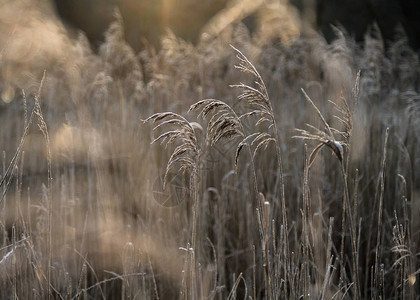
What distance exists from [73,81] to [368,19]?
9.19m

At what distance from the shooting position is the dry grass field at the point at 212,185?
1296 mm

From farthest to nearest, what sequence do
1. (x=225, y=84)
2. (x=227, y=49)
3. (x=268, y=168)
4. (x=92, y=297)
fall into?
(x=227, y=49), (x=225, y=84), (x=268, y=168), (x=92, y=297)

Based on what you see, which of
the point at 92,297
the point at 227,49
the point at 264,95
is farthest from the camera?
the point at 227,49

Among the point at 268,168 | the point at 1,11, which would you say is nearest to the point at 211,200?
the point at 268,168

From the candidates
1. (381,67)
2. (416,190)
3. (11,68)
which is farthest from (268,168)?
(11,68)

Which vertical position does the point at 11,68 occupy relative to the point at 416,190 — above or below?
above

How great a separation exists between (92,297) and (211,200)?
0.84 metres

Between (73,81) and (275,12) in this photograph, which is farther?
(275,12)

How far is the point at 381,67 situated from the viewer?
3.36 m

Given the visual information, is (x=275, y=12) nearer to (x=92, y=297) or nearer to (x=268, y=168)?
(x=268, y=168)

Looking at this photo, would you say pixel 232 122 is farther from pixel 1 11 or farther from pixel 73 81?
pixel 1 11

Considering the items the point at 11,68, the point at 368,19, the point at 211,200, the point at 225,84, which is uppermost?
the point at 368,19

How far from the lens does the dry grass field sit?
51.0 inches

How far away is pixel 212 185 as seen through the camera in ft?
8.81
